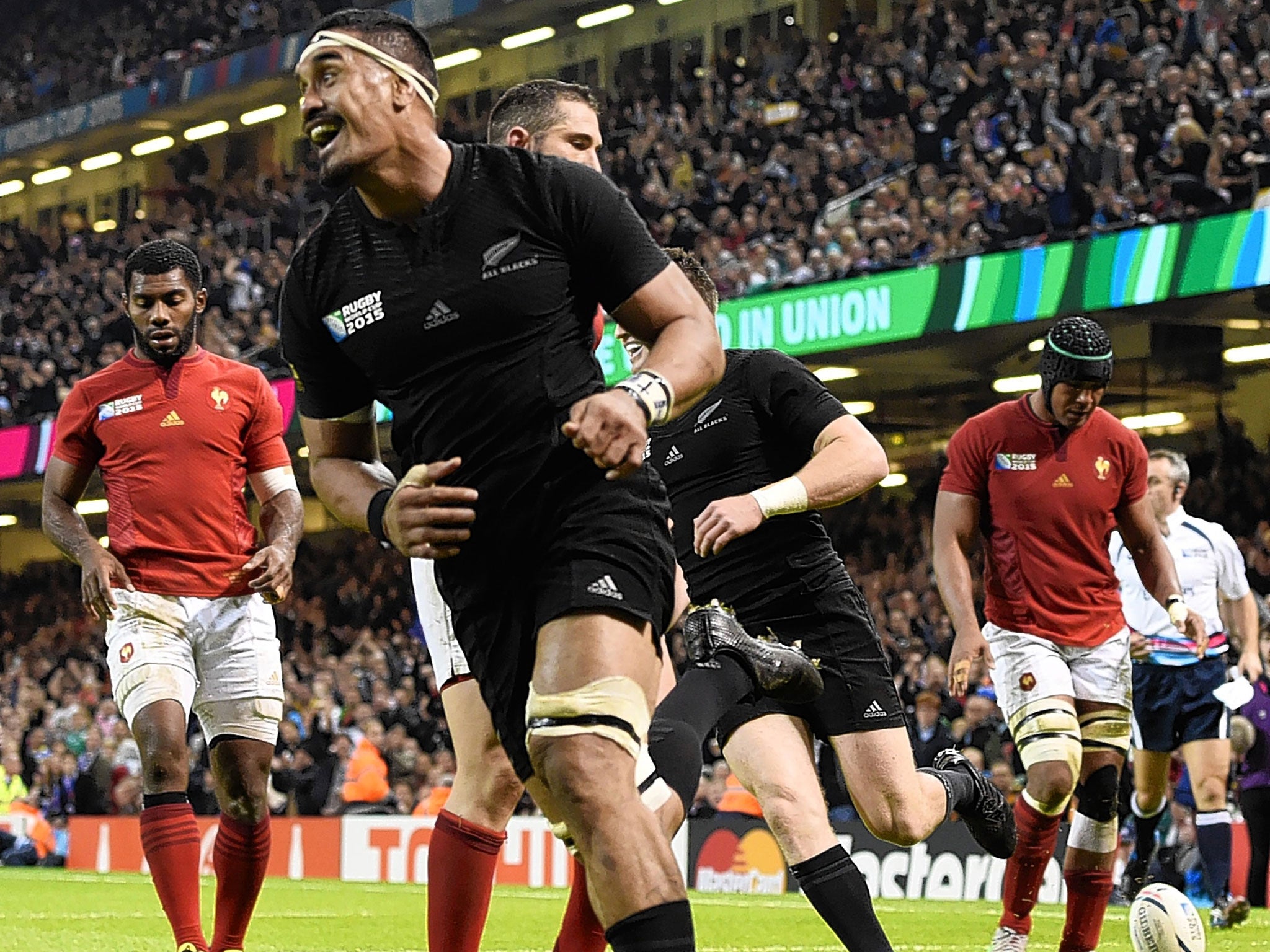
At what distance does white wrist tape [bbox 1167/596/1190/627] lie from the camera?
7535 millimetres

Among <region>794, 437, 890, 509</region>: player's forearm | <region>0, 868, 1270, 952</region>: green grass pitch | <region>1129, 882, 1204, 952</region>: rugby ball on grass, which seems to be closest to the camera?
<region>794, 437, 890, 509</region>: player's forearm

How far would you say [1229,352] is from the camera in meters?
18.9

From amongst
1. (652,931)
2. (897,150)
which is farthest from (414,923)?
(897,150)

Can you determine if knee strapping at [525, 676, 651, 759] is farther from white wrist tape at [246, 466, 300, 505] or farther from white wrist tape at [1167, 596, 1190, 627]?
white wrist tape at [1167, 596, 1190, 627]

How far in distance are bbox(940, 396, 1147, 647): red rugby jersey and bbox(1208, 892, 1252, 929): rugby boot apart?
257 centimetres

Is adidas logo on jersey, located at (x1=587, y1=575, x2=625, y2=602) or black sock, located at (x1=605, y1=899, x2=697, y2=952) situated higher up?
adidas logo on jersey, located at (x1=587, y1=575, x2=625, y2=602)

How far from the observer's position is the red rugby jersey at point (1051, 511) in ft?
24.1

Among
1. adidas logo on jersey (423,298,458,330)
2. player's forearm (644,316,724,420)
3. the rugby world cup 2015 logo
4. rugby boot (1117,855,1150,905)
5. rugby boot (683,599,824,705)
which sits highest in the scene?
the rugby world cup 2015 logo

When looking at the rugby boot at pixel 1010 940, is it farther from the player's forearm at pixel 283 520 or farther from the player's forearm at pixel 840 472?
the player's forearm at pixel 283 520

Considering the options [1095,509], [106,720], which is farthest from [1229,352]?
[106,720]

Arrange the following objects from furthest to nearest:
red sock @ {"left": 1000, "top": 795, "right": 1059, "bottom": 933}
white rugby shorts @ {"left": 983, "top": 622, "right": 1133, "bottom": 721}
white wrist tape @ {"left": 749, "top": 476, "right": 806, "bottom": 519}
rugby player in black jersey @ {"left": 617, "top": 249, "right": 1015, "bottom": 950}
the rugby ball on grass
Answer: white rugby shorts @ {"left": 983, "top": 622, "right": 1133, "bottom": 721}
red sock @ {"left": 1000, "top": 795, "right": 1059, "bottom": 933}
the rugby ball on grass
rugby player in black jersey @ {"left": 617, "top": 249, "right": 1015, "bottom": 950}
white wrist tape @ {"left": 749, "top": 476, "right": 806, "bottom": 519}

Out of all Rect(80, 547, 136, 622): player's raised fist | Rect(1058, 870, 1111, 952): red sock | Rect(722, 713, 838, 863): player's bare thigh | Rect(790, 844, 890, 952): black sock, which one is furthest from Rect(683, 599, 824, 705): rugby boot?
Rect(80, 547, 136, 622): player's raised fist

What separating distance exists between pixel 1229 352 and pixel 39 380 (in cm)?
1829

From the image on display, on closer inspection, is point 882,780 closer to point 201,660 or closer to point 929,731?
point 201,660
